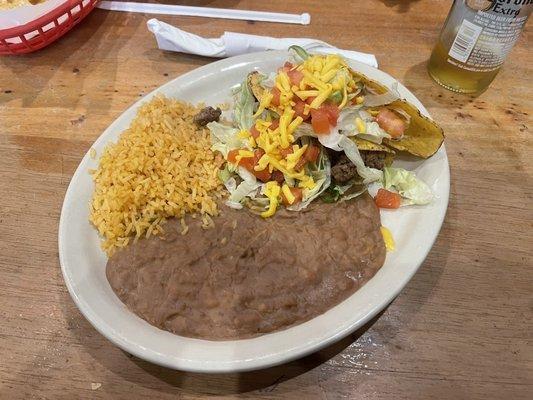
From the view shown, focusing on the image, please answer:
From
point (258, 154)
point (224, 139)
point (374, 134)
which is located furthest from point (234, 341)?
point (374, 134)

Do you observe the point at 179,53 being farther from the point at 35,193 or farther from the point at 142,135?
the point at 35,193

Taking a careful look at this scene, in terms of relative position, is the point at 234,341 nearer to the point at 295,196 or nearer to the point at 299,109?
the point at 295,196

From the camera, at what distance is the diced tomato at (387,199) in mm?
1566

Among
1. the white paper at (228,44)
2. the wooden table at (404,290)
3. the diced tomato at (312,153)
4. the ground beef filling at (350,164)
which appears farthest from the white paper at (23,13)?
the ground beef filling at (350,164)

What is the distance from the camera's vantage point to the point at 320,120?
1479mm

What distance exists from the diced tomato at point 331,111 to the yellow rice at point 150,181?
450mm

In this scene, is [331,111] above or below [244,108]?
above

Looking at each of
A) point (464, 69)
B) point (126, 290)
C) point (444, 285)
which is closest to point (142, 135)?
point (126, 290)

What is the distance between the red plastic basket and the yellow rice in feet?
2.79

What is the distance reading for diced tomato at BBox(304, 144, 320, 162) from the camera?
61.2 inches

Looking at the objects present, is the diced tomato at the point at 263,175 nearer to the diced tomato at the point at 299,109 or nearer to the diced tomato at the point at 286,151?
the diced tomato at the point at 286,151

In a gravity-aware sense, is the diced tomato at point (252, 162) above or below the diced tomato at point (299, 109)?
below

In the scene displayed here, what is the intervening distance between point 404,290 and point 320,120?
2.21 feet

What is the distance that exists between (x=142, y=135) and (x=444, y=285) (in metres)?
1.23
